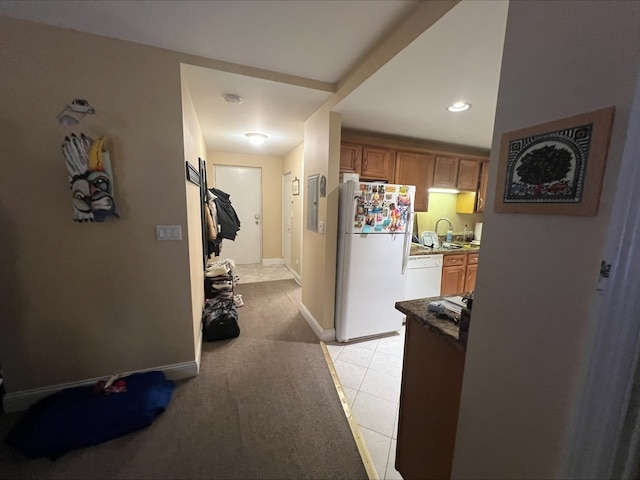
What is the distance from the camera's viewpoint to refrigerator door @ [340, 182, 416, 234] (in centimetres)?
234

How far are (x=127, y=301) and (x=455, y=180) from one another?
376cm

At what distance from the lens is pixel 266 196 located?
16.9 feet

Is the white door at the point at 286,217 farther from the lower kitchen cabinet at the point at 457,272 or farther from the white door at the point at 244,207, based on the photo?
the lower kitchen cabinet at the point at 457,272

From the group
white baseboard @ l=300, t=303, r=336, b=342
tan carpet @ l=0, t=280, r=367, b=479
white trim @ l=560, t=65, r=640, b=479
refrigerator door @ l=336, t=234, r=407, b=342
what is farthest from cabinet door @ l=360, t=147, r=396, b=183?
white trim @ l=560, t=65, r=640, b=479

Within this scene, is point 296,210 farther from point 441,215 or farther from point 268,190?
point 441,215

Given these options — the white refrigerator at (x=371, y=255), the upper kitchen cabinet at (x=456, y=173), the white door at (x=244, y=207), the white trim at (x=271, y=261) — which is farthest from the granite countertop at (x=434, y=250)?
the white door at (x=244, y=207)

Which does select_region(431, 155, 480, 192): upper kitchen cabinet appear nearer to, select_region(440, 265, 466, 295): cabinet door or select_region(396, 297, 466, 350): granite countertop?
select_region(440, 265, 466, 295): cabinet door

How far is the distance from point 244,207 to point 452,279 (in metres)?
3.93

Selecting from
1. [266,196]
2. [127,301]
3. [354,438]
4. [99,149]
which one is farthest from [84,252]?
[266,196]

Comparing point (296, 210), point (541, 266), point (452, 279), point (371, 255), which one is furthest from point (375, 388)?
point (296, 210)

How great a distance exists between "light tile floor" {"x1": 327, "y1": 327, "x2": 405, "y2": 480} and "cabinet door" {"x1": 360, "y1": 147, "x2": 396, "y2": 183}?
1.82 metres

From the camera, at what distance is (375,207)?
2.41 metres

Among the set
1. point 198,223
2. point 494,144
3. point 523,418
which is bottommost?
point 523,418

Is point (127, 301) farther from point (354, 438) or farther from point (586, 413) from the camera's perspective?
point (586, 413)
